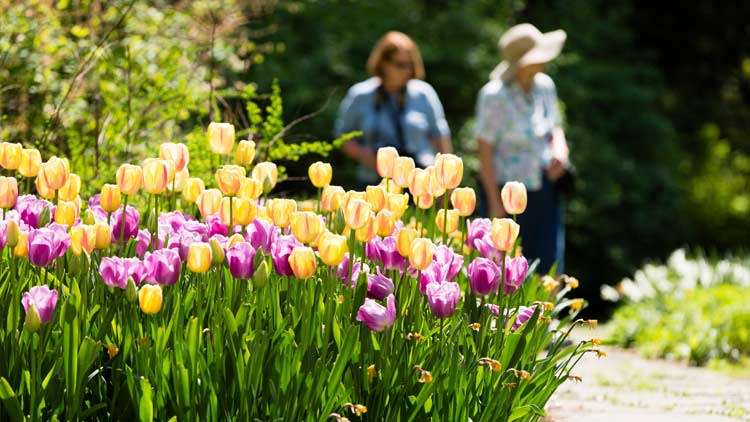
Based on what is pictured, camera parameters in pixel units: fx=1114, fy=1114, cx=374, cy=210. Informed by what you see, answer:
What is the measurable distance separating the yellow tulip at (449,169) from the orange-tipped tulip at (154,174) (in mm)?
765

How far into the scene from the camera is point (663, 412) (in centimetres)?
455

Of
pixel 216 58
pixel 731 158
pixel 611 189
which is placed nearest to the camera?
pixel 216 58

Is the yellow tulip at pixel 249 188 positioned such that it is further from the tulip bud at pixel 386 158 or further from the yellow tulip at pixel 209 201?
the tulip bud at pixel 386 158

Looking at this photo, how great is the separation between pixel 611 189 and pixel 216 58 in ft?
19.4

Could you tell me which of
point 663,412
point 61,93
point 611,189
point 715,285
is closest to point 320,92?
point 611,189

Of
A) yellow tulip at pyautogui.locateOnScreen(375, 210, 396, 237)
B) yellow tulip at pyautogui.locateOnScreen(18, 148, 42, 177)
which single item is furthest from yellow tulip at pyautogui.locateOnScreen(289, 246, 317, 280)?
yellow tulip at pyautogui.locateOnScreen(18, 148, 42, 177)

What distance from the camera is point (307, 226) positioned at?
9.61ft

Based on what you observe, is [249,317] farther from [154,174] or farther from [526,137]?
[526,137]

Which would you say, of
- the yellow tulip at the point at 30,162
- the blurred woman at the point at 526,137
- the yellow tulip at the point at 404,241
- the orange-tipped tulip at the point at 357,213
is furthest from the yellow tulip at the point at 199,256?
the blurred woman at the point at 526,137

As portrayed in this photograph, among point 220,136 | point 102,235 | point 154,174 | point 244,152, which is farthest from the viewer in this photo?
point 244,152

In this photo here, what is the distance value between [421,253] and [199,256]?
583 mm

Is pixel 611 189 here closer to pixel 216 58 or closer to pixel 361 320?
pixel 216 58

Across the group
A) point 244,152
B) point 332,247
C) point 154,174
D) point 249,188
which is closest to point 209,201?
point 249,188

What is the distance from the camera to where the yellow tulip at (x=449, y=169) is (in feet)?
10.4
